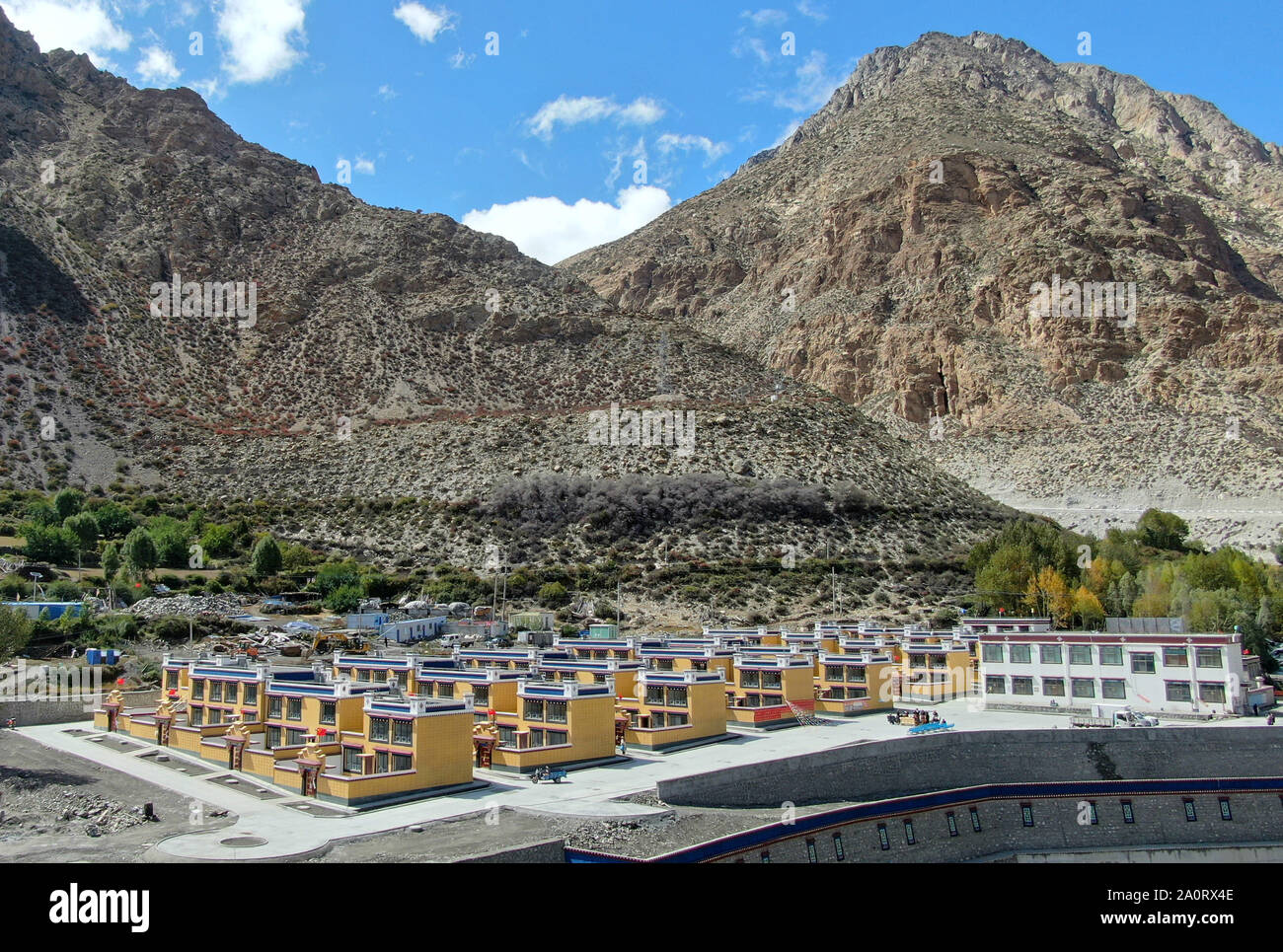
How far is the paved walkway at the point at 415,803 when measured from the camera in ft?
55.0

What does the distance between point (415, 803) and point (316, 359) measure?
206 feet

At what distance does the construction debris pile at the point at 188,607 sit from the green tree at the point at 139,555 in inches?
154

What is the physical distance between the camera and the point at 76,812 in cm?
1970

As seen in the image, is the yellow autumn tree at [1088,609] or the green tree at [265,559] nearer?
the yellow autumn tree at [1088,609]

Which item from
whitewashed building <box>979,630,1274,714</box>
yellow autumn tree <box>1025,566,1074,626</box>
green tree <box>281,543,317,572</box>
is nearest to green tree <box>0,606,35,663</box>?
green tree <box>281,543,317,572</box>

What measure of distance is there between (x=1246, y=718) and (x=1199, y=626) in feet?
37.9

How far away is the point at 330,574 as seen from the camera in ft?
168

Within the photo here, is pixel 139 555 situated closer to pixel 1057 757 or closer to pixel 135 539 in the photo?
pixel 135 539

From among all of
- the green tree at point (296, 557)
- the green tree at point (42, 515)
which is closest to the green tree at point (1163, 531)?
the green tree at point (296, 557)

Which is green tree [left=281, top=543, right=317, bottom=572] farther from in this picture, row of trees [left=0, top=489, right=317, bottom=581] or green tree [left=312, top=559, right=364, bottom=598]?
green tree [left=312, top=559, right=364, bottom=598]

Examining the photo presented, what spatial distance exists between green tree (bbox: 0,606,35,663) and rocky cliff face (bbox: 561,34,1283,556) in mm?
64908

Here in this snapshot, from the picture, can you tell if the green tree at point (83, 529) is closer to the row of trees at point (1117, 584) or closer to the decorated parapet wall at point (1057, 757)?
the decorated parapet wall at point (1057, 757)

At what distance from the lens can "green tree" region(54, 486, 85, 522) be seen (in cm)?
5534
